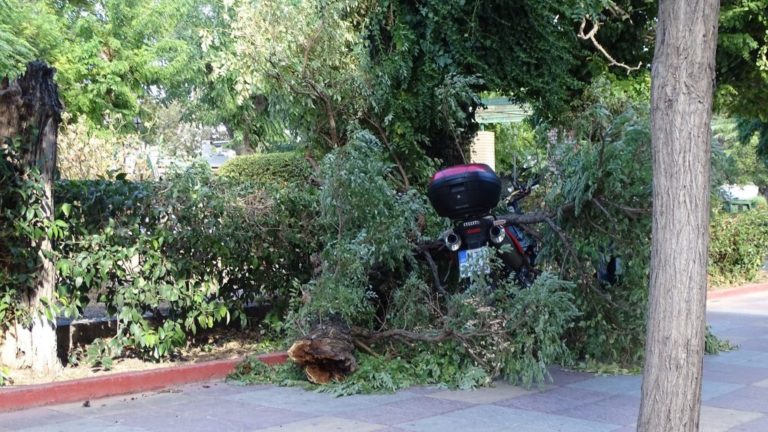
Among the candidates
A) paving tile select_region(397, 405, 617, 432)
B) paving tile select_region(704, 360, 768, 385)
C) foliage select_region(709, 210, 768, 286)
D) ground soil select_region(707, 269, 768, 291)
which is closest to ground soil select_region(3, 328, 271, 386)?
paving tile select_region(397, 405, 617, 432)

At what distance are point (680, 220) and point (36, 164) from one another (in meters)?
5.62

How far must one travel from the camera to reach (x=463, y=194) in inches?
314

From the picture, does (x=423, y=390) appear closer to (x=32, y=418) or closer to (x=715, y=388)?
(x=715, y=388)

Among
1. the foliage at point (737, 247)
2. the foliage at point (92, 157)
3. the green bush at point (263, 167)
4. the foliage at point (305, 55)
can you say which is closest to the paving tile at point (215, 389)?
the foliage at point (305, 55)

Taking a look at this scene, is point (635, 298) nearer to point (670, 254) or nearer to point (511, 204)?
point (511, 204)

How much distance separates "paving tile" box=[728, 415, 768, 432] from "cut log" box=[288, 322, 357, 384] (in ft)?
10.4

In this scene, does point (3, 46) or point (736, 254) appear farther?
point (736, 254)

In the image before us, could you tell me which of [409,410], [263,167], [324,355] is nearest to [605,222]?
[409,410]

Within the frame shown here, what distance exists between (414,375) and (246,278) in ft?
7.88

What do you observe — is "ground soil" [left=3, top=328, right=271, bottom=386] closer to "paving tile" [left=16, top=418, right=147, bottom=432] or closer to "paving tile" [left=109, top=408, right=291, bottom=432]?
"paving tile" [left=16, top=418, right=147, bottom=432]

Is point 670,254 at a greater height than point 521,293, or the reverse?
point 670,254

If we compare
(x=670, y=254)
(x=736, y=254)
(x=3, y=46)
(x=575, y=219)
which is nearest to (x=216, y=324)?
(x=575, y=219)

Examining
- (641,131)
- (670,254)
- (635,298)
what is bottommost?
(635,298)

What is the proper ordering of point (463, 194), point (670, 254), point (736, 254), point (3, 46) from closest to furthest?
point (670, 254) < point (463, 194) < point (3, 46) < point (736, 254)
